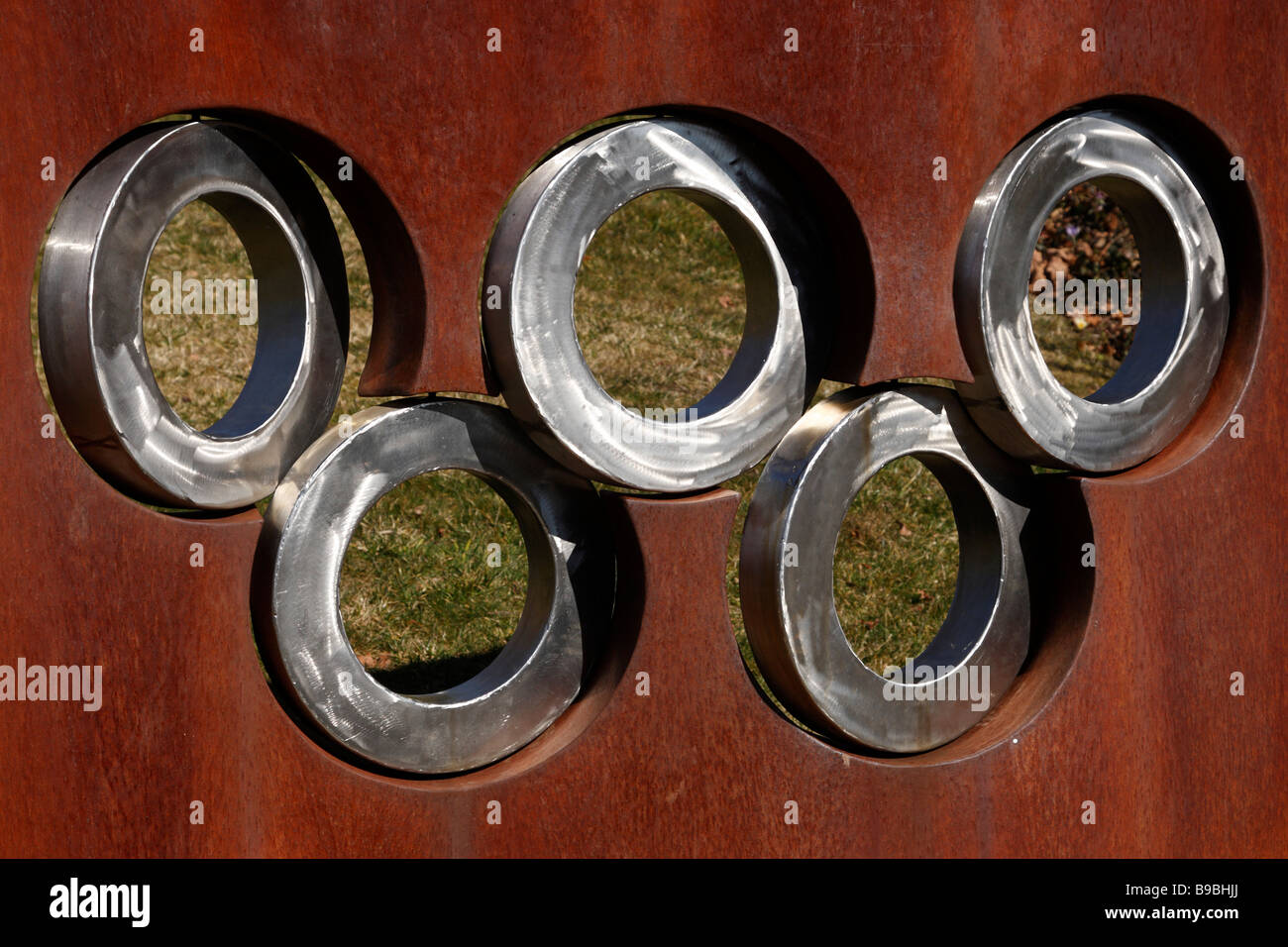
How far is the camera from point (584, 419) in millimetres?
3223

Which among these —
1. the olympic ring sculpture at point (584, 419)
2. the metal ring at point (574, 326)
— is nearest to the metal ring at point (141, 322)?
the olympic ring sculpture at point (584, 419)

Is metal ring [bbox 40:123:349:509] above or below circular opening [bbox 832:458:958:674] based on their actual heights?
above

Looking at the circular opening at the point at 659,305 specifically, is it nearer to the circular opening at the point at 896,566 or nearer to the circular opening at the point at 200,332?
the circular opening at the point at 896,566

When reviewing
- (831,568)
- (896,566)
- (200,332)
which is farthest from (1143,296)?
(200,332)

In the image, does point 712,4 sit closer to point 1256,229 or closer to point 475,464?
point 475,464

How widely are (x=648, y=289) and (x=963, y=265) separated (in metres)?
3.77

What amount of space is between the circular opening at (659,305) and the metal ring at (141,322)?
322 centimetres

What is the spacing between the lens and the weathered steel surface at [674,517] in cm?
283

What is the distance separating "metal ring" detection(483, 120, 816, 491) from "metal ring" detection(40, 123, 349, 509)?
1.29 feet

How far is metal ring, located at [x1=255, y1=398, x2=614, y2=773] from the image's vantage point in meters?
3.06

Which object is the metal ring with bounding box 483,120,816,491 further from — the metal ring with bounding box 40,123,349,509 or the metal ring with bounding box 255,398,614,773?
the metal ring with bounding box 40,123,349,509

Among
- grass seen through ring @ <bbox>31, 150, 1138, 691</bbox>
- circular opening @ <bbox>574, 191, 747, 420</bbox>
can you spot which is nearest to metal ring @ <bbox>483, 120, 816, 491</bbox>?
grass seen through ring @ <bbox>31, 150, 1138, 691</bbox>

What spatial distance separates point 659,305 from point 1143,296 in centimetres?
350

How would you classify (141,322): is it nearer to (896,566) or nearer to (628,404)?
(628,404)
